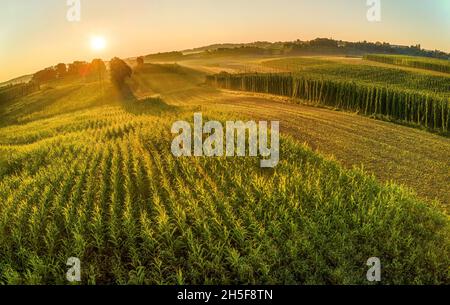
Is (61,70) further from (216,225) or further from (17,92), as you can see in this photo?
(216,225)

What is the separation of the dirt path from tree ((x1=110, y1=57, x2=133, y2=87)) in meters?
55.0

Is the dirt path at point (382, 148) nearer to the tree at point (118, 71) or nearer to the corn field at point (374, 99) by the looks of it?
the corn field at point (374, 99)

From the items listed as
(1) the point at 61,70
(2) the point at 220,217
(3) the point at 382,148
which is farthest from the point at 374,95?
(1) the point at 61,70

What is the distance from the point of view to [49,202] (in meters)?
13.6

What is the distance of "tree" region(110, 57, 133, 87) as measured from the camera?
7875cm

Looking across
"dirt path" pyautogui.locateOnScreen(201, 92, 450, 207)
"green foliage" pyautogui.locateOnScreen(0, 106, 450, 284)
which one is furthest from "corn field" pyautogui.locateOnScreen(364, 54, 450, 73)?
"green foliage" pyautogui.locateOnScreen(0, 106, 450, 284)

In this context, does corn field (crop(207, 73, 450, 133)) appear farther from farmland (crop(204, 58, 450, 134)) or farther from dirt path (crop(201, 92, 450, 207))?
dirt path (crop(201, 92, 450, 207))

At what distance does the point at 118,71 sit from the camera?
7919 cm

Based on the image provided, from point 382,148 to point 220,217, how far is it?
1207 centimetres

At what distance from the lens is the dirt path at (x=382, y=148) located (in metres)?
16.2

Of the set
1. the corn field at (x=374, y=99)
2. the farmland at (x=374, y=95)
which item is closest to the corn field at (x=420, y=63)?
the farmland at (x=374, y=95)

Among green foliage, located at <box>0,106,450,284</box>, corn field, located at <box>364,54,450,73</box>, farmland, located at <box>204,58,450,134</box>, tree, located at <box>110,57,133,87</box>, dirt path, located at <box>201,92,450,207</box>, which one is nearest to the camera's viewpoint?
green foliage, located at <box>0,106,450,284</box>
